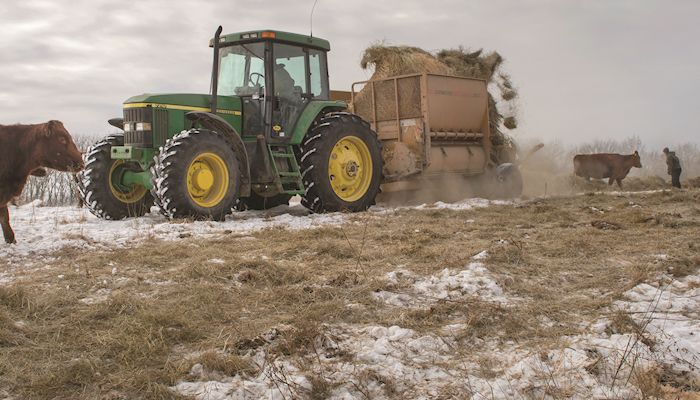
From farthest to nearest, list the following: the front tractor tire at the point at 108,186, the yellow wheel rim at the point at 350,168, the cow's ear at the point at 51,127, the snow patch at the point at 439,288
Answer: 1. the yellow wheel rim at the point at 350,168
2. the front tractor tire at the point at 108,186
3. the cow's ear at the point at 51,127
4. the snow patch at the point at 439,288

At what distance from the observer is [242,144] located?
930cm

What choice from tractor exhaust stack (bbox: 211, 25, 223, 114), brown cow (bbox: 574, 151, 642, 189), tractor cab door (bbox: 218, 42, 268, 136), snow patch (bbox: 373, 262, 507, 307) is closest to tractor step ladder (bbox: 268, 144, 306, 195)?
tractor cab door (bbox: 218, 42, 268, 136)

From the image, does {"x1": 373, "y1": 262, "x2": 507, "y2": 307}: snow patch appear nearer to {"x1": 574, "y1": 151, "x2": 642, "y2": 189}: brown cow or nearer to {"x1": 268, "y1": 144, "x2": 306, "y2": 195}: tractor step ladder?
{"x1": 268, "y1": 144, "x2": 306, "y2": 195}: tractor step ladder

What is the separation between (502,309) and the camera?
4293 mm

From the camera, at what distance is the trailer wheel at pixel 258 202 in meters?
11.2

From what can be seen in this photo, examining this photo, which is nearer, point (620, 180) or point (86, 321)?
point (86, 321)

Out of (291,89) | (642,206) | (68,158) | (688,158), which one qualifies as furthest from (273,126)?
(688,158)

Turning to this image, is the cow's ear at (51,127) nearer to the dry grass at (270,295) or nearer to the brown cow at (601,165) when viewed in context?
the dry grass at (270,295)

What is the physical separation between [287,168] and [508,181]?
16.1 ft

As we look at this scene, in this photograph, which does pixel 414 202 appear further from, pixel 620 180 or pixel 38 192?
pixel 38 192

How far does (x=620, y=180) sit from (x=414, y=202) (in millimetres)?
6535

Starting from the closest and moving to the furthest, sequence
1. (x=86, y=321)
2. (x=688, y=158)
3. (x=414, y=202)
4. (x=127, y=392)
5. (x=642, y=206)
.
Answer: (x=127, y=392) → (x=86, y=321) → (x=642, y=206) → (x=414, y=202) → (x=688, y=158)

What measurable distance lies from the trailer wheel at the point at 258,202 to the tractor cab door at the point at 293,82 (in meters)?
1.61

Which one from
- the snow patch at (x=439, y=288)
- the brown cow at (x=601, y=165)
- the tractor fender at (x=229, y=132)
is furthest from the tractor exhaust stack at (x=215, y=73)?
the brown cow at (x=601, y=165)
